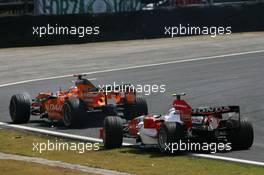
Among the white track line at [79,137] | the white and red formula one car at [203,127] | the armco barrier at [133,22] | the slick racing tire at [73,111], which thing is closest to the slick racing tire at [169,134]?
the white and red formula one car at [203,127]

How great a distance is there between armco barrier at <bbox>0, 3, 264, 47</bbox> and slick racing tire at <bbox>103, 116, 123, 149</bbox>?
775 inches

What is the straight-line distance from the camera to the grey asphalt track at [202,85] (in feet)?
64.0

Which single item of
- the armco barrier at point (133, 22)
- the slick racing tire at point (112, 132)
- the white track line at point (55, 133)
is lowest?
the white track line at point (55, 133)

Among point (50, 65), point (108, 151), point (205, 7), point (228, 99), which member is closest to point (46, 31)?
point (50, 65)

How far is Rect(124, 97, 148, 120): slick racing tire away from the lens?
19453 mm

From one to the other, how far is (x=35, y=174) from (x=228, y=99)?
1009 cm

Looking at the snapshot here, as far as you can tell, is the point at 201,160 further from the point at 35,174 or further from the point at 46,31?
the point at 46,31

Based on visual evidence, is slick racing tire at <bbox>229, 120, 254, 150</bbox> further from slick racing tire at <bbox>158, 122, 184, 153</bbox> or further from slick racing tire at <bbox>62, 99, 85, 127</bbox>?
slick racing tire at <bbox>62, 99, 85, 127</bbox>

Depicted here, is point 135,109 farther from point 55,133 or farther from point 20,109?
point 20,109

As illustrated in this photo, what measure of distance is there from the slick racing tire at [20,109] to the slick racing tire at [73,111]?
151 cm

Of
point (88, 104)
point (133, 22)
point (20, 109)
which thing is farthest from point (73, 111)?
point (133, 22)

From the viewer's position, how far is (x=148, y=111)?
69.6ft

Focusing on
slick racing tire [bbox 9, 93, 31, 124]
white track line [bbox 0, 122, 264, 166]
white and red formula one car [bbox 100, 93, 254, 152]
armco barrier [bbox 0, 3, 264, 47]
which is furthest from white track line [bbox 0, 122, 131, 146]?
armco barrier [bbox 0, 3, 264, 47]

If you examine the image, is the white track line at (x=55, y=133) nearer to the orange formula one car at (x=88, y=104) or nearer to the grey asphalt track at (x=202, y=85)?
the grey asphalt track at (x=202, y=85)
